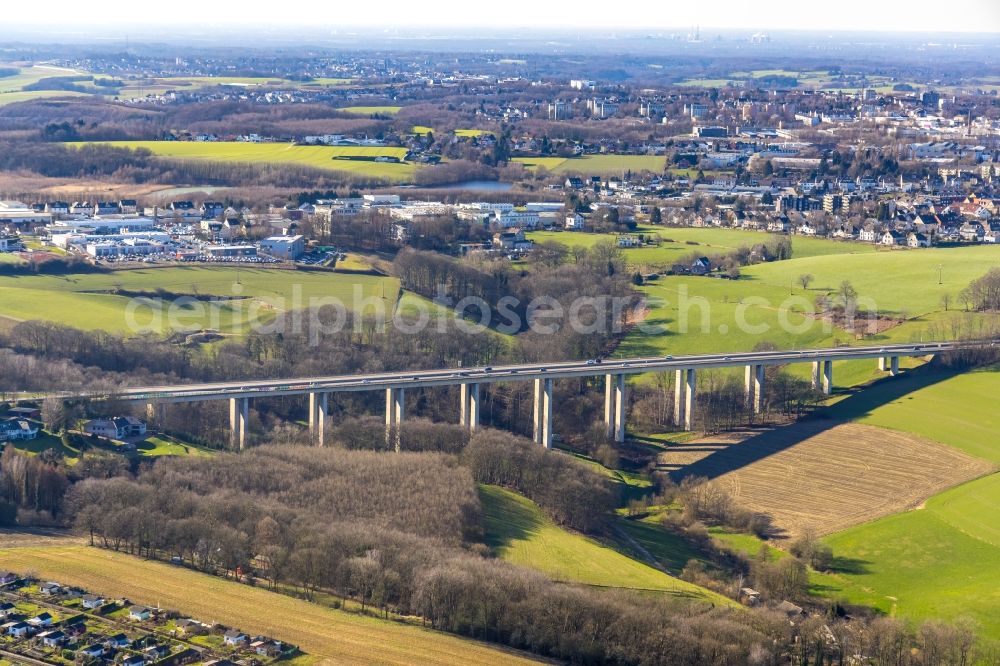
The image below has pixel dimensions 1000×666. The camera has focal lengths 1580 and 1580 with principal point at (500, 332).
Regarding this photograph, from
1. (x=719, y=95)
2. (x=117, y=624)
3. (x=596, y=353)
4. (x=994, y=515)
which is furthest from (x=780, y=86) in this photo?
(x=117, y=624)

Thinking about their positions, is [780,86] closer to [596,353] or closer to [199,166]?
[199,166]

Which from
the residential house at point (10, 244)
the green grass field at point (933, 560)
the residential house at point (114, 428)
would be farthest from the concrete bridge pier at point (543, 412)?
the residential house at point (10, 244)

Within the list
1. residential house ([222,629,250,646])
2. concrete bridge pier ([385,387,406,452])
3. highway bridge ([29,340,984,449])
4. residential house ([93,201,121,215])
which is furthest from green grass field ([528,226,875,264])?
residential house ([222,629,250,646])

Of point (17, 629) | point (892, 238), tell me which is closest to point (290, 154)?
point (892, 238)

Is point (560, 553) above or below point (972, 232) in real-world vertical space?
below

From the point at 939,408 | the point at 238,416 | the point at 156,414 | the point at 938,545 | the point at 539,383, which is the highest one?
the point at 156,414

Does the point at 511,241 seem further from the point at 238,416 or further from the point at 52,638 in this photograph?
the point at 52,638
